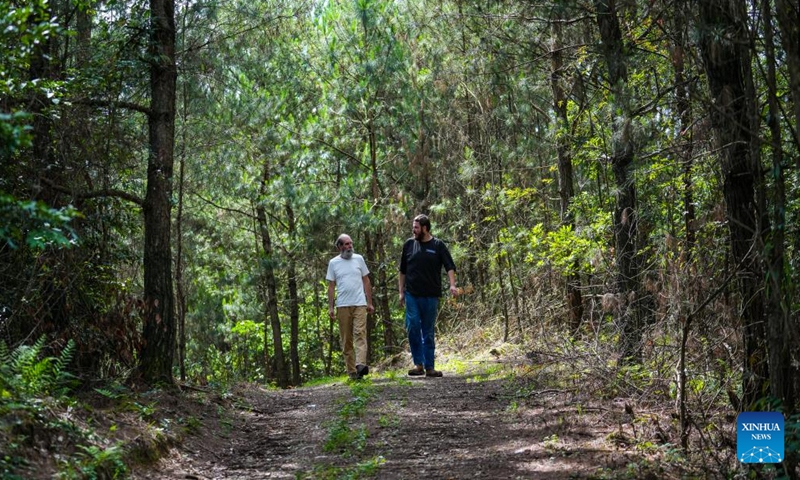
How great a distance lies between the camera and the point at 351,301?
11023 millimetres

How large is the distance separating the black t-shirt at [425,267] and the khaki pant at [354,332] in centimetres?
81

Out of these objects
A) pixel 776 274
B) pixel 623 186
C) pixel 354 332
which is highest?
pixel 623 186

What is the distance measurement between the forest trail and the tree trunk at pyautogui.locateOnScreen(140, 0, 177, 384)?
3.54ft

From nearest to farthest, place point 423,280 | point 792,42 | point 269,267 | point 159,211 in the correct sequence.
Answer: point 792,42, point 159,211, point 423,280, point 269,267

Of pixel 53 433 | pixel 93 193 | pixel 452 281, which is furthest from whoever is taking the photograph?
pixel 452 281

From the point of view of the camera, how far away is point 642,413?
6613 millimetres

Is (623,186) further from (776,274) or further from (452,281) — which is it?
(452,281)

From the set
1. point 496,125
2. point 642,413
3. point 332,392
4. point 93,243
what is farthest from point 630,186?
point 496,125

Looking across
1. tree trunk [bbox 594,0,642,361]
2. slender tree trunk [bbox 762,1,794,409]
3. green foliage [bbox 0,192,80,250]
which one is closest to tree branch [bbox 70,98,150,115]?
green foliage [bbox 0,192,80,250]

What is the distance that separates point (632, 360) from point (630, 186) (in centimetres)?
209

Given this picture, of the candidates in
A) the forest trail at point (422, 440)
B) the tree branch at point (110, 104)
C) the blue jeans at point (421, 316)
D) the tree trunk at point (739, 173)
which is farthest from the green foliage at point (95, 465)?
the blue jeans at point (421, 316)

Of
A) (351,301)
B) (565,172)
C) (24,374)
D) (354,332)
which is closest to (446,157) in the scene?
(565,172)

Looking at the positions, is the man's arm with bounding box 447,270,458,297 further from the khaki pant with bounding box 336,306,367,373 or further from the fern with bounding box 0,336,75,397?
the fern with bounding box 0,336,75,397

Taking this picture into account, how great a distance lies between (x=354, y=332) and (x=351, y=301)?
0.46 m
